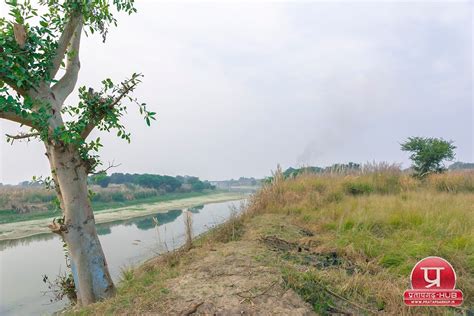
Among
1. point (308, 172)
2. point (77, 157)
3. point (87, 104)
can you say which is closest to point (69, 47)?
point (87, 104)

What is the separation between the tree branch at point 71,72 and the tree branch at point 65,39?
5.6 inches

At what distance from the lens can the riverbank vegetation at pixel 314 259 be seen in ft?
8.46

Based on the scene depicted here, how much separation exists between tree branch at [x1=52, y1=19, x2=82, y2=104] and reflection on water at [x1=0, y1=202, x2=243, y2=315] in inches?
88.6

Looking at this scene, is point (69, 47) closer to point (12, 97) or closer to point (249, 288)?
point (12, 97)

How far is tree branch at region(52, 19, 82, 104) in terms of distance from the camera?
143 inches

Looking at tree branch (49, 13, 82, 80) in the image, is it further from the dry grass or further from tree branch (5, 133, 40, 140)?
the dry grass

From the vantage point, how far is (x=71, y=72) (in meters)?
3.85

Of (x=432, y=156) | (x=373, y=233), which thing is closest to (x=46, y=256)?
(x=373, y=233)

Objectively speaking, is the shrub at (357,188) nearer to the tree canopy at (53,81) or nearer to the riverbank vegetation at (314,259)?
the riverbank vegetation at (314,259)

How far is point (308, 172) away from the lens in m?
10.2

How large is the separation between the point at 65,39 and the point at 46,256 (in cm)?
729

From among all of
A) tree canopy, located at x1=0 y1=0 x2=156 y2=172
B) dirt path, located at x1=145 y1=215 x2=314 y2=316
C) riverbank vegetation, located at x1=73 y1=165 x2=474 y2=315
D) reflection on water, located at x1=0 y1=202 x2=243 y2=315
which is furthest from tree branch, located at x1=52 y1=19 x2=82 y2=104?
dirt path, located at x1=145 y1=215 x2=314 y2=316

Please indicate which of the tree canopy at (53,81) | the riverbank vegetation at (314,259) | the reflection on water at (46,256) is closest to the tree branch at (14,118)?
the tree canopy at (53,81)

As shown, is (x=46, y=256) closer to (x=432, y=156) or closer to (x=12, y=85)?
(x=12, y=85)
